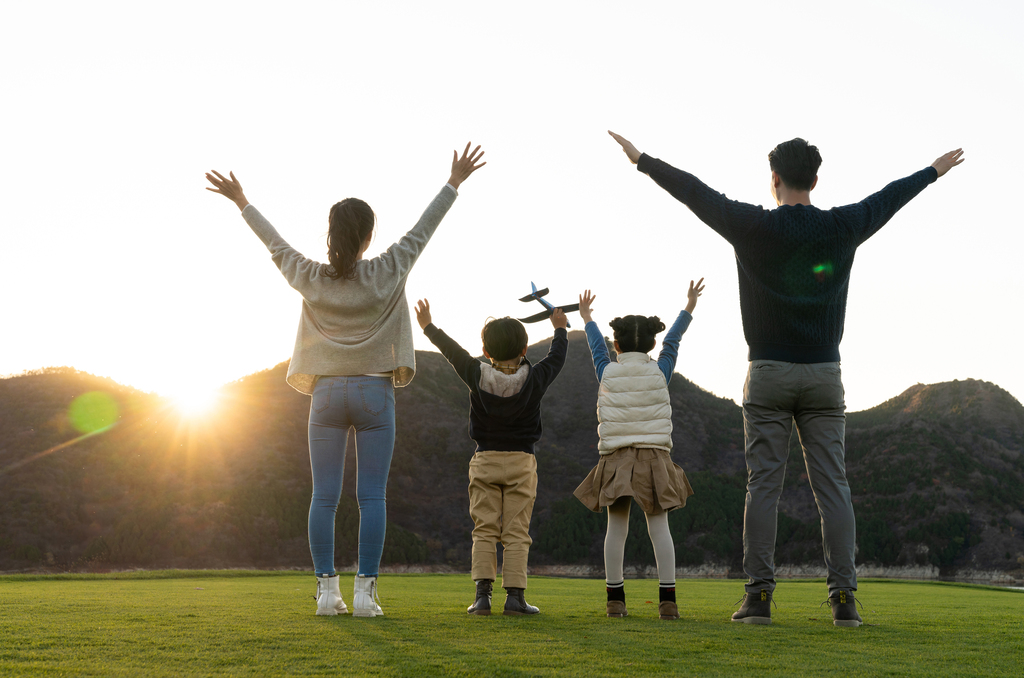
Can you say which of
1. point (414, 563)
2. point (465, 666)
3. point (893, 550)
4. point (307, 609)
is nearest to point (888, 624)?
point (465, 666)

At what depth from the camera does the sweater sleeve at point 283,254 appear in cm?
396

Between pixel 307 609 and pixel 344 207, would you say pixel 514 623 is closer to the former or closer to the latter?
pixel 307 609

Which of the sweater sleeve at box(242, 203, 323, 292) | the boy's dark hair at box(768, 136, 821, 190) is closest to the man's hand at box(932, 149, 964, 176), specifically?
the boy's dark hair at box(768, 136, 821, 190)

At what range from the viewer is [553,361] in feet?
14.8

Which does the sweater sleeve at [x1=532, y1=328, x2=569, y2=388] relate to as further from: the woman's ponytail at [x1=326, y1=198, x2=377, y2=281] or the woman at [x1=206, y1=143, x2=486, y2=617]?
the woman's ponytail at [x1=326, y1=198, x2=377, y2=281]

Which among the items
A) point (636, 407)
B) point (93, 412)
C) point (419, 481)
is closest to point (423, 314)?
point (636, 407)

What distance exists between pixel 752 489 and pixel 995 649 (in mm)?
1191

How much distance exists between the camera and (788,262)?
3.89 m

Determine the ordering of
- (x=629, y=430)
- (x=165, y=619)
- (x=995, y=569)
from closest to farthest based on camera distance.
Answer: (x=165, y=619) < (x=629, y=430) < (x=995, y=569)

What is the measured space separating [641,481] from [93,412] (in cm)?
2982

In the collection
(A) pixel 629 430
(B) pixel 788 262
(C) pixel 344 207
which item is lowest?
(A) pixel 629 430

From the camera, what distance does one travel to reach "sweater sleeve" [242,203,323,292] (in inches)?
156

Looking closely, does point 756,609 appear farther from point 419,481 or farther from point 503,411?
point 419,481

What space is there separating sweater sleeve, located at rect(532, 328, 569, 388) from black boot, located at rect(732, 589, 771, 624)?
1.55 m
